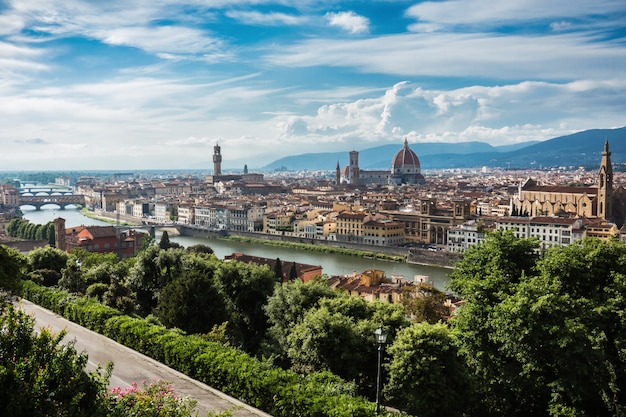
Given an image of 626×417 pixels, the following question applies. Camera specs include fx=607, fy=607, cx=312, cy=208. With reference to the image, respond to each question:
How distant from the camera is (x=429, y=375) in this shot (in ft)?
18.1

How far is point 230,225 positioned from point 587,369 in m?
35.4

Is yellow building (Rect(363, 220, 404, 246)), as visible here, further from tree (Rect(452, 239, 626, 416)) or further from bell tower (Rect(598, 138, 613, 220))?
tree (Rect(452, 239, 626, 416))

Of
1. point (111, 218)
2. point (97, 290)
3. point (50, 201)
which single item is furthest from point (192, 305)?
point (50, 201)

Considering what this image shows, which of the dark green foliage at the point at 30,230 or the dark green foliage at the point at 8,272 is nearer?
the dark green foliage at the point at 8,272

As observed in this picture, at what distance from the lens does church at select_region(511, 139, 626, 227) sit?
3148 cm

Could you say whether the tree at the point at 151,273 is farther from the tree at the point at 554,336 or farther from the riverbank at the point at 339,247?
the riverbank at the point at 339,247

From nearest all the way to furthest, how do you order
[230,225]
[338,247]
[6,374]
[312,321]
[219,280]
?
1. [6,374]
2. [312,321]
3. [219,280]
4. [338,247]
5. [230,225]

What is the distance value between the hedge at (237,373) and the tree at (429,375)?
1.68 ft

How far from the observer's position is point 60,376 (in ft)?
10.6

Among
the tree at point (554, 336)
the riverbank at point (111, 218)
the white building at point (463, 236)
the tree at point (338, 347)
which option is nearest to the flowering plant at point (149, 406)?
the tree at point (338, 347)

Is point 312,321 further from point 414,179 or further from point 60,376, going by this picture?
point 414,179

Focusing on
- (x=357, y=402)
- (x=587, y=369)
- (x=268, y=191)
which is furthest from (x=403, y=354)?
(x=268, y=191)

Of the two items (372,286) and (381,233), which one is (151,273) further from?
(381,233)

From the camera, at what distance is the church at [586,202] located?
3148 cm
